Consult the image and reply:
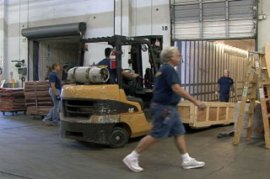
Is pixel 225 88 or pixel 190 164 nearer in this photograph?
pixel 190 164

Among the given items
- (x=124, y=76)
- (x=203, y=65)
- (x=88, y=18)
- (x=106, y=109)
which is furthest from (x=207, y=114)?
(x=88, y=18)

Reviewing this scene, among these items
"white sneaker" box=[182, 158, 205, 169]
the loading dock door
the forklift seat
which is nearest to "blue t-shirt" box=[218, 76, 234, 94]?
the loading dock door

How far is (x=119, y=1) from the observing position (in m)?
14.5

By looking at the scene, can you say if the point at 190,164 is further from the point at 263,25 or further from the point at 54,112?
the point at 263,25

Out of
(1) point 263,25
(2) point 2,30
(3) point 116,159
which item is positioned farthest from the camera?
(2) point 2,30

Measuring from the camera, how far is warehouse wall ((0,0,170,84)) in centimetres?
1389

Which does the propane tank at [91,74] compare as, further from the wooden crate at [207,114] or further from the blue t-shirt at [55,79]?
the blue t-shirt at [55,79]

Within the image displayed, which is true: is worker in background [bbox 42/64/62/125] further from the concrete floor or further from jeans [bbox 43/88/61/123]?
the concrete floor

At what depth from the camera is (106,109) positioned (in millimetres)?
7730

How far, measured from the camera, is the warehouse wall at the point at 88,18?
45.6 ft

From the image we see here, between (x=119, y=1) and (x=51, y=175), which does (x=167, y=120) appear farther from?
(x=119, y=1)

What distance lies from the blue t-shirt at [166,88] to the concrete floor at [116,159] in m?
1.05

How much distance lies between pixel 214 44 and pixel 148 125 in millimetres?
7439

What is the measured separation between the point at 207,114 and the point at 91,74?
3400 mm
